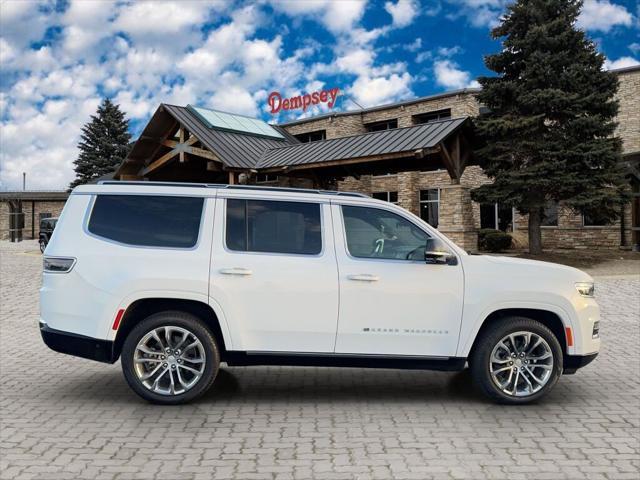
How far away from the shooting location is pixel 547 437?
4703 millimetres

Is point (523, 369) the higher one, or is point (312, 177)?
point (312, 177)

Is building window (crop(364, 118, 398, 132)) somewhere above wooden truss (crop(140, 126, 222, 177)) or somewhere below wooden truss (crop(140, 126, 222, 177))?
above

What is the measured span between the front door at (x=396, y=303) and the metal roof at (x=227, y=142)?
58.8 ft

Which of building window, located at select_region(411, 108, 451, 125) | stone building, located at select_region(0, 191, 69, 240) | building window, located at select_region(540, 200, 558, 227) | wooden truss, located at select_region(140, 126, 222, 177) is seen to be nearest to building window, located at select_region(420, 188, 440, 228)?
building window, located at select_region(411, 108, 451, 125)

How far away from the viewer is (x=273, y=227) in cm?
566

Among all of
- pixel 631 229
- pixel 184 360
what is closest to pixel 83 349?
pixel 184 360

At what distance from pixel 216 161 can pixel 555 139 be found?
43.4 feet

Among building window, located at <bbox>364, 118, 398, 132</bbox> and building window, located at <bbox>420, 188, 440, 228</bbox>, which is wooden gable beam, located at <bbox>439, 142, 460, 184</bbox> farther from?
building window, located at <bbox>364, 118, 398, 132</bbox>

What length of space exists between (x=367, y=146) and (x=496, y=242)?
10.4 m

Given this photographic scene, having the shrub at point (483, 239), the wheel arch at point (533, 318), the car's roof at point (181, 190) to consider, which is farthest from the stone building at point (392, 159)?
the car's roof at point (181, 190)

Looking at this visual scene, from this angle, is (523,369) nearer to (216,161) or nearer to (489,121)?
(489,121)

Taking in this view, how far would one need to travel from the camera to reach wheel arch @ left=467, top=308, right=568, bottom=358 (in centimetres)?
566

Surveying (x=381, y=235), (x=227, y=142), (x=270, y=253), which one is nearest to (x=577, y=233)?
(x=227, y=142)

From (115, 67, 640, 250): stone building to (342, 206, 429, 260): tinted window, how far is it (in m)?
13.8
